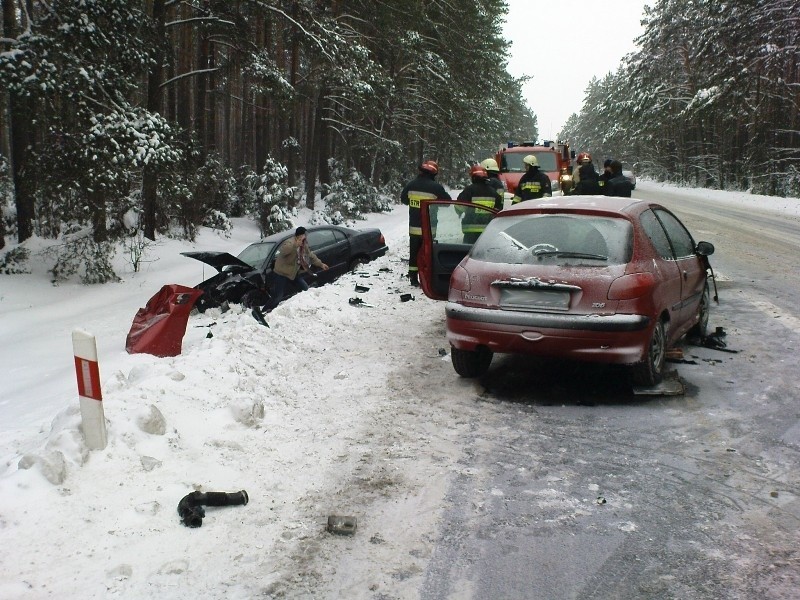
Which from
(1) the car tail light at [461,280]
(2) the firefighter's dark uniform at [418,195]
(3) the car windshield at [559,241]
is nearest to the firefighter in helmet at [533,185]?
(2) the firefighter's dark uniform at [418,195]

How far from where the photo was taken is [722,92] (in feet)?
98.0

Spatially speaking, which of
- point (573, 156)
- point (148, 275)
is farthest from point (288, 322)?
point (573, 156)

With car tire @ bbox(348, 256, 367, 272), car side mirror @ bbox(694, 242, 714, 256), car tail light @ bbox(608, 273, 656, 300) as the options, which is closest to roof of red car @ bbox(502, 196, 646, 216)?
car tail light @ bbox(608, 273, 656, 300)

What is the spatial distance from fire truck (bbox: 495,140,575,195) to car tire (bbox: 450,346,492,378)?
51.7 ft

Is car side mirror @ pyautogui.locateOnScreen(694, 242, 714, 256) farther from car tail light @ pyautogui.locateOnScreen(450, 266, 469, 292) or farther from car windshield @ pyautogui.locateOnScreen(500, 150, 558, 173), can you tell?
car windshield @ pyautogui.locateOnScreen(500, 150, 558, 173)

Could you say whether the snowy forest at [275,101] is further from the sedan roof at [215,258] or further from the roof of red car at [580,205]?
the roof of red car at [580,205]

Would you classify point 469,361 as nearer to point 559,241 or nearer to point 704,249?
point 559,241

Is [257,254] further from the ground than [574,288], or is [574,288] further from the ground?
[574,288]

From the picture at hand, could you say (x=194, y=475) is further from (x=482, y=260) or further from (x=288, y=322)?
(x=288, y=322)

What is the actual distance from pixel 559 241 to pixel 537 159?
1704cm

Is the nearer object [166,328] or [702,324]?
[702,324]

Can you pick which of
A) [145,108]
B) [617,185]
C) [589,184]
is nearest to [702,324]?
[617,185]

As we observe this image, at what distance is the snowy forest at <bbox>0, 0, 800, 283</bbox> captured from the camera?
506 inches

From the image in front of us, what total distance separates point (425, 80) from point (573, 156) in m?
10.5
